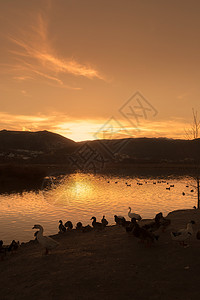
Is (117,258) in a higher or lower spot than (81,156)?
lower

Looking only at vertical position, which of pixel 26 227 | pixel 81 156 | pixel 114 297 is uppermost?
pixel 81 156

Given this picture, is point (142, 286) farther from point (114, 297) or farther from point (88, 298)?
point (88, 298)

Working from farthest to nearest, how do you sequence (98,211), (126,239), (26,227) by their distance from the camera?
(98,211) < (26,227) < (126,239)

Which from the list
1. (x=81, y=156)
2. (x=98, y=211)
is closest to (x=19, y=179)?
(x=98, y=211)

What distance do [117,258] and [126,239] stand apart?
3.03 m

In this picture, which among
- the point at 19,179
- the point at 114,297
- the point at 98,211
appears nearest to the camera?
the point at 114,297

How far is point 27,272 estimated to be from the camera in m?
11.7

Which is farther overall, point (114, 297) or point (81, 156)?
point (81, 156)

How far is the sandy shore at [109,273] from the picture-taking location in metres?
8.82

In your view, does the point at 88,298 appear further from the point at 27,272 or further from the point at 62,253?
the point at 62,253

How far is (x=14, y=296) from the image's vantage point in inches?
376

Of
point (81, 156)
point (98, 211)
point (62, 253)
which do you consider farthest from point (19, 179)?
point (81, 156)

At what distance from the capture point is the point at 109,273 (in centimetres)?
1020

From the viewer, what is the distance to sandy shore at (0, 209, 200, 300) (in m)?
8.82
